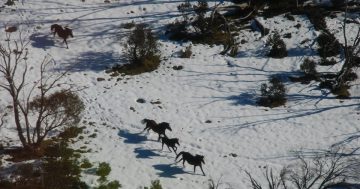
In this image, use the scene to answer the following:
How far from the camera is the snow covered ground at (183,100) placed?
24078 millimetres

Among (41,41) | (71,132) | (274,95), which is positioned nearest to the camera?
(71,132)

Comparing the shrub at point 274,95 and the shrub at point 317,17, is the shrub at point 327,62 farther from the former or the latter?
the shrub at point 274,95

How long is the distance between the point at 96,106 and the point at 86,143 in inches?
134

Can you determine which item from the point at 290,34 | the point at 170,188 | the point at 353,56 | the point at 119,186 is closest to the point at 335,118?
the point at 353,56

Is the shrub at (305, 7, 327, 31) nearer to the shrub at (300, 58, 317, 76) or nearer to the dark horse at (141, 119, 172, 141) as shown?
the shrub at (300, 58, 317, 76)

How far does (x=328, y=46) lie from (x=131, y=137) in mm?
15422

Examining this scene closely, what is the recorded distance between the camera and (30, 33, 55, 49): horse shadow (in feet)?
106

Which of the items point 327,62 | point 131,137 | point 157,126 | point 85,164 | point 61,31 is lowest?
point 85,164

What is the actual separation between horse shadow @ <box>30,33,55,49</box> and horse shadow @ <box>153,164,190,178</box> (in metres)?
13.8

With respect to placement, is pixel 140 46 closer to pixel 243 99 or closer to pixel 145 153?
pixel 243 99

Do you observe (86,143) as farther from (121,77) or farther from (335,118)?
(335,118)

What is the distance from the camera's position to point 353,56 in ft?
102

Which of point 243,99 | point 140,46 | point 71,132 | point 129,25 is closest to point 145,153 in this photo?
point 71,132

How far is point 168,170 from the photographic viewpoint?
76.2 ft
